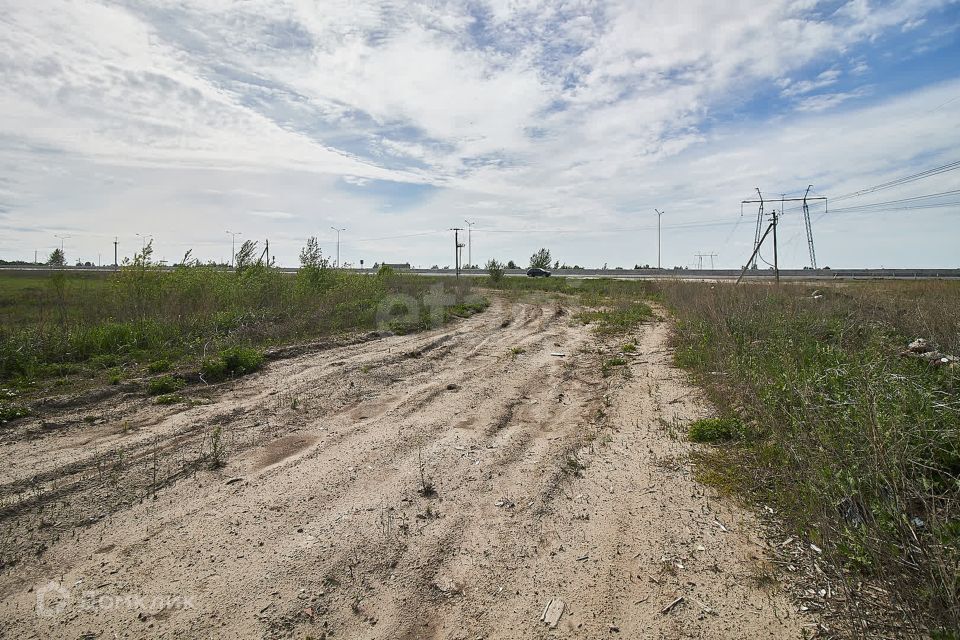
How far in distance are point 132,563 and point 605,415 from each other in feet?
15.0

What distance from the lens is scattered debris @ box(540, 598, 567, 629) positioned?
8.63 feet

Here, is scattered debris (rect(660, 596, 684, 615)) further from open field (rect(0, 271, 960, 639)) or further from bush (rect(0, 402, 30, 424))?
bush (rect(0, 402, 30, 424))

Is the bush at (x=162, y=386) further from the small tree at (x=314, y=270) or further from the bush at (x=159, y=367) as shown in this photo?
the small tree at (x=314, y=270)

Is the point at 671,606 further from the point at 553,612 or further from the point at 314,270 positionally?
the point at 314,270

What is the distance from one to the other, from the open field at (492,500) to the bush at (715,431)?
0.02m

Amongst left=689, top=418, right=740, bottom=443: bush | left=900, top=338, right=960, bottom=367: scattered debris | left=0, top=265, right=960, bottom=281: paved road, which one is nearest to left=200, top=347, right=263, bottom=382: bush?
left=689, top=418, right=740, bottom=443: bush

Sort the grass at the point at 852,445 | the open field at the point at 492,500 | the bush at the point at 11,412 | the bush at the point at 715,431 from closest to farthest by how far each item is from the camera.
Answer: the grass at the point at 852,445 → the open field at the point at 492,500 → the bush at the point at 715,431 → the bush at the point at 11,412

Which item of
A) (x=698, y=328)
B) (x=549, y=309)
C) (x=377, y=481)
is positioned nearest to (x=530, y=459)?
(x=377, y=481)

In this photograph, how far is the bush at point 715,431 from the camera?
4.94 metres

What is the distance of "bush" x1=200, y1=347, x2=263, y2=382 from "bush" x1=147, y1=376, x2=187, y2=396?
49 centimetres

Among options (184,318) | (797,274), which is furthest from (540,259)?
(184,318)

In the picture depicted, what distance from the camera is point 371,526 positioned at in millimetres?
3451

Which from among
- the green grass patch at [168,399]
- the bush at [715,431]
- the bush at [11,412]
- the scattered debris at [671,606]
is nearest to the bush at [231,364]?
the green grass patch at [168,399]

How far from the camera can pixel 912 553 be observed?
2.40m
